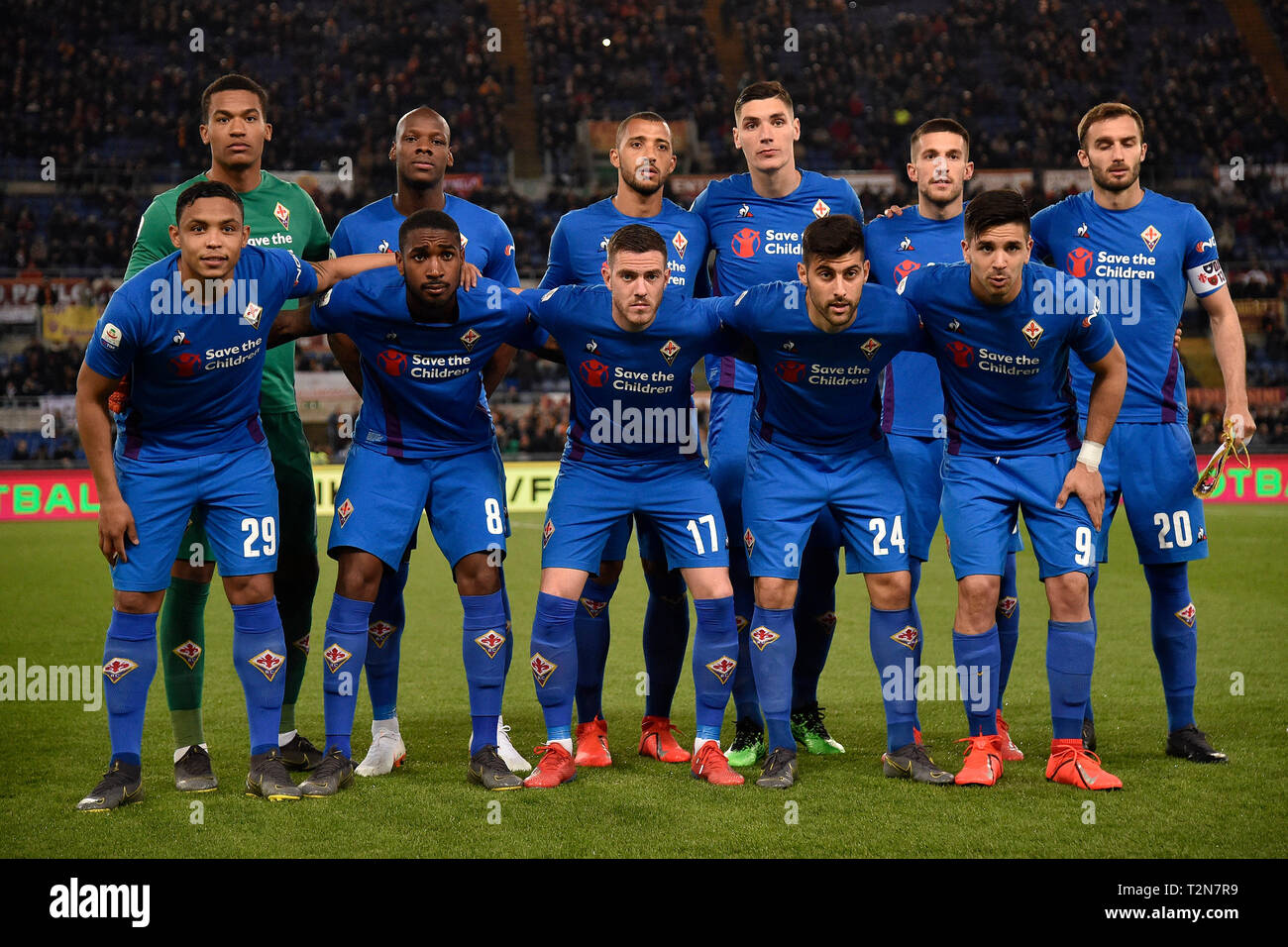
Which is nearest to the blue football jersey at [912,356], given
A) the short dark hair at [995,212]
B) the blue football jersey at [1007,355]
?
the blue football jersey at [1007,355]

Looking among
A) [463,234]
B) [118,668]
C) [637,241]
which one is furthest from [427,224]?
[118,668]

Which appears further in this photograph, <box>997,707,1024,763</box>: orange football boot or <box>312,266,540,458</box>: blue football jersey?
<box>997,707,1024,763</box>: orange football boot

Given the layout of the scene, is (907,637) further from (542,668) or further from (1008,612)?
(542,668)

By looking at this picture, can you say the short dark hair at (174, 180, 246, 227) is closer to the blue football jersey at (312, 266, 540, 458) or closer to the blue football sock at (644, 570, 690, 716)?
the blue football jersey at (312, 266, 540, 458)

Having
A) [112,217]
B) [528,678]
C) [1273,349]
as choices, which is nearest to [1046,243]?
[528,678]

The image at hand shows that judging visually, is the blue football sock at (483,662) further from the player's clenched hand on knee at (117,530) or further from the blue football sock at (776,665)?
the player's clenched hand on knee at (117,530)

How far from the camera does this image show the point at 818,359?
16.6 ft

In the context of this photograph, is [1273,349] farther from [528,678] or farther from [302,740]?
[302,740]

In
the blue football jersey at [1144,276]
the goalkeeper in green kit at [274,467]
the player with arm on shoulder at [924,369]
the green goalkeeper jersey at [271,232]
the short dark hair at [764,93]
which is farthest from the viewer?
the short dark hair at [764,93]

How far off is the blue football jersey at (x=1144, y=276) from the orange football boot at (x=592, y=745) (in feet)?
8.09

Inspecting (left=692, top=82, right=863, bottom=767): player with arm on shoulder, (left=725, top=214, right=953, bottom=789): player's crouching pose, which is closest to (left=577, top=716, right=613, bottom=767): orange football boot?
(left=692, top=82, right=863, bottom=767): player with arm on shoulder

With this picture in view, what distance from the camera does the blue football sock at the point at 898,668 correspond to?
5102 millimetres

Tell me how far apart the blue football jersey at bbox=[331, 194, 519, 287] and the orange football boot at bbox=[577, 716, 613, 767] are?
6.37 ft

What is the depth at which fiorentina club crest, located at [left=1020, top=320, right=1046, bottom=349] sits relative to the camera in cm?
498
